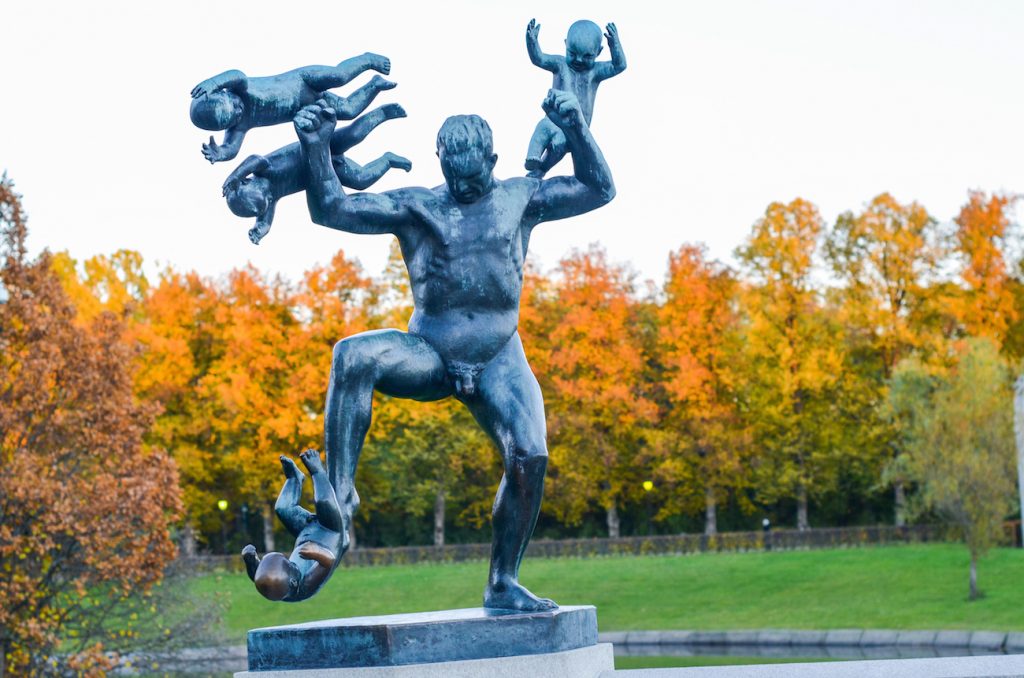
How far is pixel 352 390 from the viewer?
4.78 metres

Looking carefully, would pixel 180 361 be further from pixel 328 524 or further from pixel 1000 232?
pixel 328 524

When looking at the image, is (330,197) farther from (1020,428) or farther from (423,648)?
(1020,428)

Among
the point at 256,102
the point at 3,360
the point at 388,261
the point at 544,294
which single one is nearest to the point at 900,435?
the point at 544,294

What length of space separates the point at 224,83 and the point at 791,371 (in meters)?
36.4

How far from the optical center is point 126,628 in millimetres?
20750

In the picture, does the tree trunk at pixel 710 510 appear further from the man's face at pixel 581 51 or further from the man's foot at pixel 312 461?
the man's foot at pixel 312 461

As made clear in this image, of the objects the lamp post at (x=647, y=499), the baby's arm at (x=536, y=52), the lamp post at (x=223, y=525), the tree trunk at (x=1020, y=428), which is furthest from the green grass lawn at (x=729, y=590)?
the baby's arm at (x=536, y=52)

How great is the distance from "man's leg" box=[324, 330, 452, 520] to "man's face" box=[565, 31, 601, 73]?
1.70 metres

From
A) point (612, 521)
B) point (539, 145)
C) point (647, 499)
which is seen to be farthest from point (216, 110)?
point (647, 499)

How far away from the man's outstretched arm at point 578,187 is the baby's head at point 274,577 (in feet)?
6.10

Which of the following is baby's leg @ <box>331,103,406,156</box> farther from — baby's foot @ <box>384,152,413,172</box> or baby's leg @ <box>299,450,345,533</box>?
baby's leg @ <box>299,450,345,533</box>

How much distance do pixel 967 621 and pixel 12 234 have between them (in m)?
19.0

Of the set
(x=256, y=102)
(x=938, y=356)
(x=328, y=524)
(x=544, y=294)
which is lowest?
(x=328, y=524)

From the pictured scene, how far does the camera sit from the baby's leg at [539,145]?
5688mm
